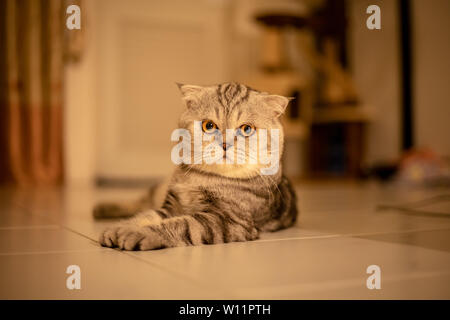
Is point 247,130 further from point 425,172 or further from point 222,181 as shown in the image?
point 425,172

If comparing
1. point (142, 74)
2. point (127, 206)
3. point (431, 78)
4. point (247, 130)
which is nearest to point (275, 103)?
point (247, 130)

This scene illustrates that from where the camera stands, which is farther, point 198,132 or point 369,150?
point 369,150

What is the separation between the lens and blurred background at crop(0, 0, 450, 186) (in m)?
3.66

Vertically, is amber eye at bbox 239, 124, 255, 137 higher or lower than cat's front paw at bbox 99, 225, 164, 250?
higher

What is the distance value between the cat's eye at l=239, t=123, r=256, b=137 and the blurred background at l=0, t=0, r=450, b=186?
254 cm

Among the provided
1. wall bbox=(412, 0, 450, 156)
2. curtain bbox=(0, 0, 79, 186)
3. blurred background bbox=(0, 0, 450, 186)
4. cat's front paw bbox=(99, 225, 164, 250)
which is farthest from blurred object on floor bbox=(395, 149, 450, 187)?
cat's front paw bbox=(99, 225, 164, 250)

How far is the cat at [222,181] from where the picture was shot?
3.61ft

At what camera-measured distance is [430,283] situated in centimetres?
72

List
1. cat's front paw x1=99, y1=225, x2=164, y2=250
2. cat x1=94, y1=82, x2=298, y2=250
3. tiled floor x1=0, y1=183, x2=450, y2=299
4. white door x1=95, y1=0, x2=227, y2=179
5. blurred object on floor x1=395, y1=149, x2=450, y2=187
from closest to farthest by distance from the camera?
tiled floor x1=0, y1=183, x2=450, y2=299 → cat's front paw x1=99, y1=225, x2=164, y2=250 → cat x1=94, y1=82, x2=298, y2=250 → blurred object on floor x1=395, y1=149, x2=450, y2=187 → white door x1=95, y1=0, x2=227, y2=179

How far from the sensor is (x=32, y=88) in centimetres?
367

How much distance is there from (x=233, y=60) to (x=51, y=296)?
14.4ft

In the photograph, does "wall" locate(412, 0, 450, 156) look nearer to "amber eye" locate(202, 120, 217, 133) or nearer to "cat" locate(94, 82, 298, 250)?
"cat" locate(94, 82, 298, 250)
